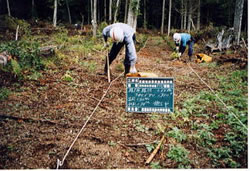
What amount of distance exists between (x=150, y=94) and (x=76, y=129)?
1129mm

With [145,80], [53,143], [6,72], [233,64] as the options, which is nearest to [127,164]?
[53,143]

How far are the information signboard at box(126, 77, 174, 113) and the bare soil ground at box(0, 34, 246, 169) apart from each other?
286mm

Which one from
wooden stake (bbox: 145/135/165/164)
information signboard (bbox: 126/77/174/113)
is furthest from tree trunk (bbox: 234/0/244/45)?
wooden stake (bbox: 145/135/165/164)

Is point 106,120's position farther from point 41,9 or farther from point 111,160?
point 41,9

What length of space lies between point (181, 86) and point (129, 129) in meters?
2.32

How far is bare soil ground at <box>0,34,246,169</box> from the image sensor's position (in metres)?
2.33

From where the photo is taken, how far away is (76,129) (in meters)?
2.94

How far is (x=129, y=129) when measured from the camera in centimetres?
301

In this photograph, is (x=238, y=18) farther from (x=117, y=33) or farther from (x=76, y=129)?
(x=76, y=129)

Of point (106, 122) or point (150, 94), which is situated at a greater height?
point (150, 94)

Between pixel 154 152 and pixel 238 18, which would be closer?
pixel 154 152

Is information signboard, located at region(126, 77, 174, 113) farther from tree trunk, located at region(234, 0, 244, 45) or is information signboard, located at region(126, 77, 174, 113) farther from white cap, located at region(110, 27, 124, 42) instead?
tree trunk, located at region(234, 0, 244, 45)

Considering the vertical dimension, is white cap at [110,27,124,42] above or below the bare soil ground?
above

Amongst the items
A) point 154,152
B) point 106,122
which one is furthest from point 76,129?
point 154,152
